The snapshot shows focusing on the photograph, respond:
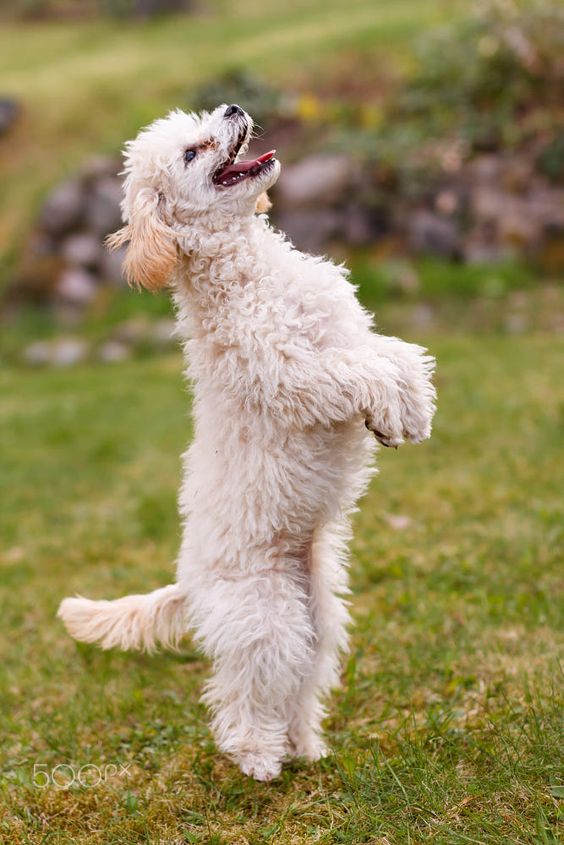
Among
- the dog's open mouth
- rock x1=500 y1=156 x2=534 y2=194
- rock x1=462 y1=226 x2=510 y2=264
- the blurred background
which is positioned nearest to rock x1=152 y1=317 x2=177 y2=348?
the blurred background

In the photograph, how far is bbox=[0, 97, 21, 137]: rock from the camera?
15.1 m

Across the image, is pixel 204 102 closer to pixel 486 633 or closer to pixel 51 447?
pixel 51 447

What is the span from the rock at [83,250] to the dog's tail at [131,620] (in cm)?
932

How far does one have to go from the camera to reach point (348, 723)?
373 cm

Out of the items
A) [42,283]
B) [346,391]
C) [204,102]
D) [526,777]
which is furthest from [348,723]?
[204,102]

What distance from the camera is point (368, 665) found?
4.10 m

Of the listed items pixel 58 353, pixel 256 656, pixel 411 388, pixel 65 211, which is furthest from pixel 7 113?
pixel 256 656

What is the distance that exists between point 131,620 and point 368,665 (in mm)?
1125

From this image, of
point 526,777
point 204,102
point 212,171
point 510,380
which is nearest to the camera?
point 526,777

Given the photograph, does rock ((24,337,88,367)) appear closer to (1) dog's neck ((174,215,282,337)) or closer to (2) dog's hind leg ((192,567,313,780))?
(1) dog's neck ((174,215,282,337))

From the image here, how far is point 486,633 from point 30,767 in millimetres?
1989

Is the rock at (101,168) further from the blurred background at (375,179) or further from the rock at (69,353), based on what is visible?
the rock at (69,353)

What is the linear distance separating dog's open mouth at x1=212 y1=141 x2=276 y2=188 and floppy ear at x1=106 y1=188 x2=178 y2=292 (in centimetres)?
22

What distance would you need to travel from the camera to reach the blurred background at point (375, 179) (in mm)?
10953
